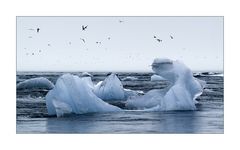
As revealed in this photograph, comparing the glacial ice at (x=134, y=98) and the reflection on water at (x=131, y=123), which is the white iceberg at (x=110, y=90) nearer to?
the glacial ice at (x=134, y=98)

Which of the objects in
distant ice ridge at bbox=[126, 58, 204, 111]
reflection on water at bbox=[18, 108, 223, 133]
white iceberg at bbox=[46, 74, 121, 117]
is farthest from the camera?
distant ice ridge at bbox=[126, 58, 204, 111]

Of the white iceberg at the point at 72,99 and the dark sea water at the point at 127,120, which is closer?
the dark sea water at the point at 127,120

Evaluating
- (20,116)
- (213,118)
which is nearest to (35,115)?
(20,116)

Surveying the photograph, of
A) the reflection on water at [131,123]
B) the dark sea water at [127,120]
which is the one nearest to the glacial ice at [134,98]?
the dark sea water at [127,120]

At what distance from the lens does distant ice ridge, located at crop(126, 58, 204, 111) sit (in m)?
13.5

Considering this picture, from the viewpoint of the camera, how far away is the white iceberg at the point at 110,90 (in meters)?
14.9

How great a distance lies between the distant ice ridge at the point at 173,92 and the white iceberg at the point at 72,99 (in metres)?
0.93

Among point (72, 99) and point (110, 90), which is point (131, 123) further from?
point (110, 90)

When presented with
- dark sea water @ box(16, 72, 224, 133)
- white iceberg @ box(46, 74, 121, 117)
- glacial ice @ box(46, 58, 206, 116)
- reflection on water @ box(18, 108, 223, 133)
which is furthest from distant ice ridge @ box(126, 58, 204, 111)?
white iceberg @ box(46, 74, 121, 117)

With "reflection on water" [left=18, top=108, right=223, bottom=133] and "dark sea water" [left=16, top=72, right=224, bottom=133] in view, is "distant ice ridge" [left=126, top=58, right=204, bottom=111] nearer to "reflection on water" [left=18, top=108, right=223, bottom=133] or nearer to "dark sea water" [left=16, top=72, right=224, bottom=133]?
"dark sea water" [left=16, top=72, right=224, bottom=133]

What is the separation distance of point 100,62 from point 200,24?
6.99ft

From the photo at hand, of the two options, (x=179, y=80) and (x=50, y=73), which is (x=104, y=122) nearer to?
(x=50, y=73)

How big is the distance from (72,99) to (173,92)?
2.24m

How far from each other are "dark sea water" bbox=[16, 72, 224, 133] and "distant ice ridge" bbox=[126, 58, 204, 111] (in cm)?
25
